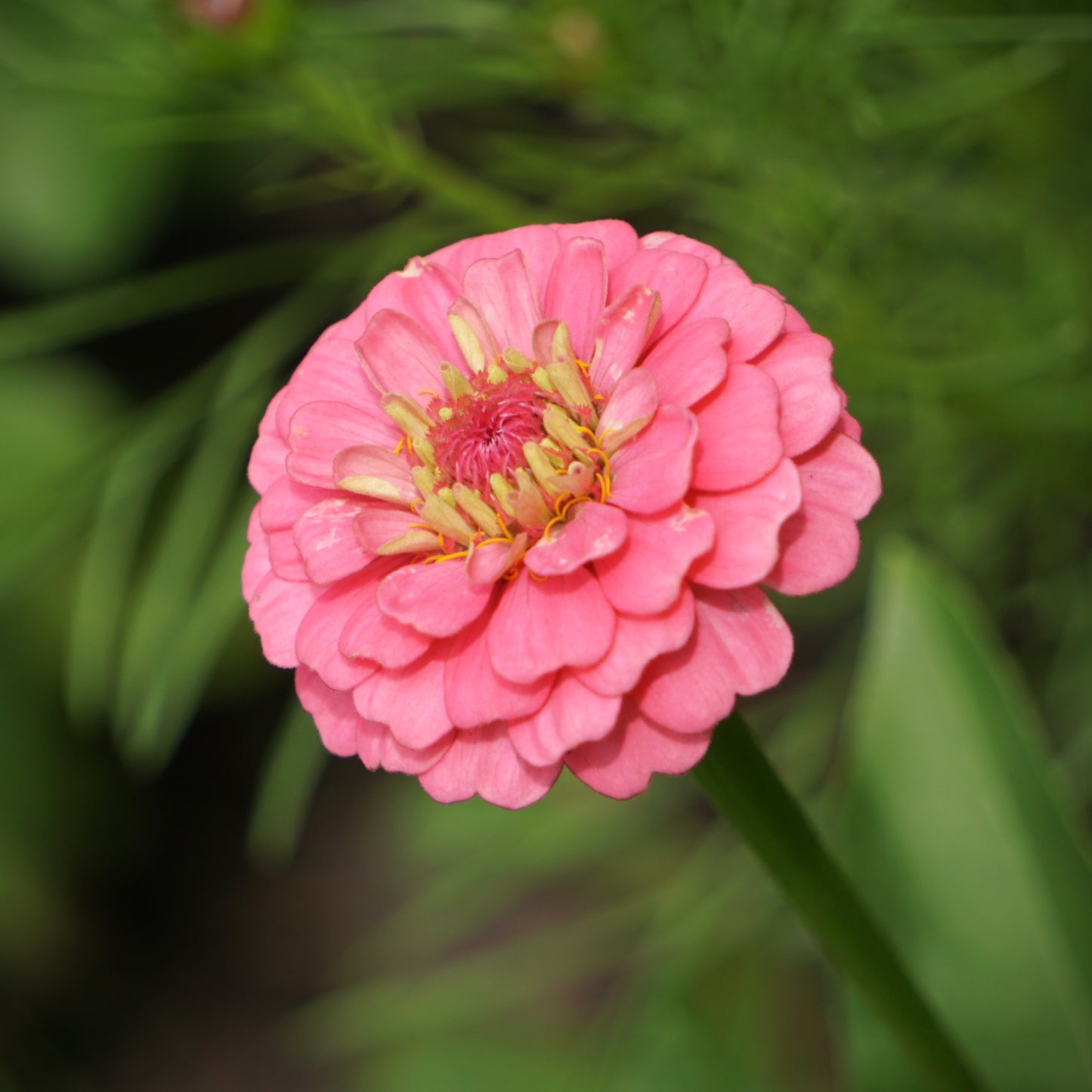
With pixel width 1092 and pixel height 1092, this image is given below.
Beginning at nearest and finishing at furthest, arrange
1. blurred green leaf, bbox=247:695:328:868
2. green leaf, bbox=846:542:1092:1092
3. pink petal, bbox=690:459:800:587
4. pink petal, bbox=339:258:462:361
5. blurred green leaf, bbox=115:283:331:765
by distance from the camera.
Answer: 1. pink petal, bbox=690:459:800:587
2. pink petal, bbox=339:258:462:361
3. green leaf, bbox=846:542:1092:1092
4. blurred green leaf, bbox=115:283:331:765
5. blurred green leaf, bbox=247:695:328:868

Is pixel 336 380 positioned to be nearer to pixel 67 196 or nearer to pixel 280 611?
pixel 280 611

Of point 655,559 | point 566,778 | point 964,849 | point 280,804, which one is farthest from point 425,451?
point 280,804

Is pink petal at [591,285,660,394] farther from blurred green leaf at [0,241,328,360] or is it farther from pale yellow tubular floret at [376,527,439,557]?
blurred green leaf at [0,241,328,360]

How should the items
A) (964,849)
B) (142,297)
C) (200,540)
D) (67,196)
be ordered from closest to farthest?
(964,849) < (200,540) < (142,297) < (67,196)

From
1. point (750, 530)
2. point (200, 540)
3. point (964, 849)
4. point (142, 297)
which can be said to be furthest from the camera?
point (142, 297)

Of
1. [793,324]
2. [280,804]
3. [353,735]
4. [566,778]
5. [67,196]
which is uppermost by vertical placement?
[793,324]

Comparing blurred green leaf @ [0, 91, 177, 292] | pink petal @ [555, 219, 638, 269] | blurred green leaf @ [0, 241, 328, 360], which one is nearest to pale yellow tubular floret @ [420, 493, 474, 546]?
pink petal @ [555, 219, 638, 269]

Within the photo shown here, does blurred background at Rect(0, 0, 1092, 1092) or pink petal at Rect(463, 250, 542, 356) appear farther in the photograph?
blurred background at Rect(0, 0, 1092, 1092)
